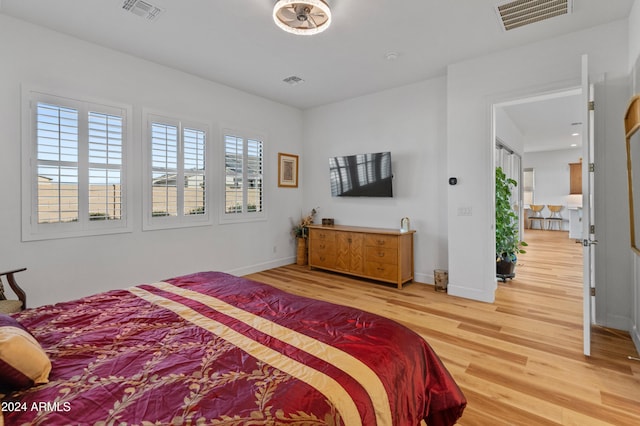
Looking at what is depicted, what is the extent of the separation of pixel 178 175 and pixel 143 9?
1876 mm

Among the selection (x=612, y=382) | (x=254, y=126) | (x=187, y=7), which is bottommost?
(x=612, y=382)

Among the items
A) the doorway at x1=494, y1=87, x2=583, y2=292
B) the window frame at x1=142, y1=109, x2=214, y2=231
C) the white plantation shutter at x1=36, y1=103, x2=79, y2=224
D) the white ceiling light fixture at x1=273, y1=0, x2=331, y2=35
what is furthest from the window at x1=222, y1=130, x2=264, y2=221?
the doorway at x1=494, y1=87, x2=583, y2=292

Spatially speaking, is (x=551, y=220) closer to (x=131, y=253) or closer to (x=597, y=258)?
(x=597, y=258)

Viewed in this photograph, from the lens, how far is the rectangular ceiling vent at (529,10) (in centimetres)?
261

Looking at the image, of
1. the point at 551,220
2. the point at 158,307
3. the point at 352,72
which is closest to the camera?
the point at 158,307

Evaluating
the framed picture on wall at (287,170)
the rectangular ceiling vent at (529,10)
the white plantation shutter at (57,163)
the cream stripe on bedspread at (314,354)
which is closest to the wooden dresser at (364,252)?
the framed picture on wall at (287,170)

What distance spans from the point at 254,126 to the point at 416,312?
3.68 metres

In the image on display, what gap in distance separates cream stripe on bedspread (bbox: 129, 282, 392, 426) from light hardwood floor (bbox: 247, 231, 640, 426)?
1.02 metres

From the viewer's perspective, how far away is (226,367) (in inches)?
44.0

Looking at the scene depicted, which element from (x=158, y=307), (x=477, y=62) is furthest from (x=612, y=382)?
(x=477, y=62)

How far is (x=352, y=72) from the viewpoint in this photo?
159 inches

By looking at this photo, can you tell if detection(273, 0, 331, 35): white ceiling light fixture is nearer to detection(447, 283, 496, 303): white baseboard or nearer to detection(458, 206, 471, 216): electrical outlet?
detection(458, 206, 471, 216): electrical outlet

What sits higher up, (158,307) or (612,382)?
(158,307)

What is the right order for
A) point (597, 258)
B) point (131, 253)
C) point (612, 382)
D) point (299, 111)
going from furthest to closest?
point (299, 111) < point (131, 253) < point (597, 258) < point (612, 382)
